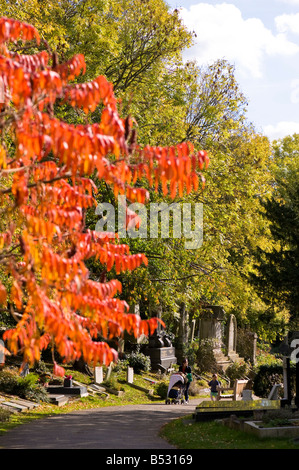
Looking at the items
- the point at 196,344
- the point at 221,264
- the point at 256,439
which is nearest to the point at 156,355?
the point at 196,344

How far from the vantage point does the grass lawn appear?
37.3 ft

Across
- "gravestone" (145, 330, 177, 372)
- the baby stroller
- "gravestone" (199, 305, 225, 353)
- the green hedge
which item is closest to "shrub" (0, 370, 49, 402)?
the baby stroller

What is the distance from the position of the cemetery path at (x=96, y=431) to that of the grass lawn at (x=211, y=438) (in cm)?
37

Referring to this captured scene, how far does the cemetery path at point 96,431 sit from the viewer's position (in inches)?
472

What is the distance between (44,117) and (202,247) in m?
15.9

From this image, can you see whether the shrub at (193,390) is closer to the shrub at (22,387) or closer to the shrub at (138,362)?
the shrub at (138,362)

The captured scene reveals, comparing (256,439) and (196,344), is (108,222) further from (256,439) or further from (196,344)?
(196,344)

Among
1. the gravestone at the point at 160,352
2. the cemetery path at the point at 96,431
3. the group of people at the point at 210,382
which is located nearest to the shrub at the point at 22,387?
the cemetery path at the point at 96,431

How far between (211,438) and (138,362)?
15.5 meters

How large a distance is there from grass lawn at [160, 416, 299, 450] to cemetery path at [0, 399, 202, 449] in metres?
0.37

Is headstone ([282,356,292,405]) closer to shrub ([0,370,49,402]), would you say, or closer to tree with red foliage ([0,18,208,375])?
shrub ([0,370,49,402])

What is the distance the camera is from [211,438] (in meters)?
12.8

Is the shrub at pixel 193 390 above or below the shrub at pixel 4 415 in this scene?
below

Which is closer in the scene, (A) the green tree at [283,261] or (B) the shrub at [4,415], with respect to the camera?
(B) the shrub at [4,415]
